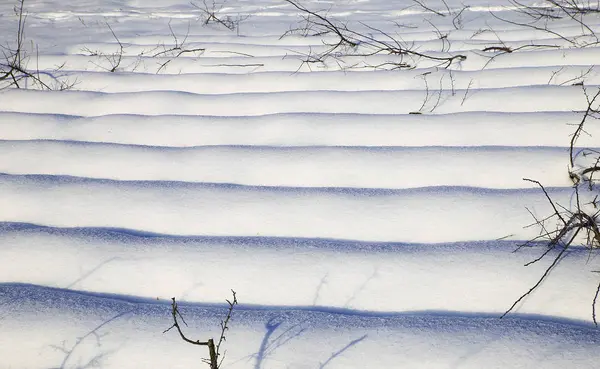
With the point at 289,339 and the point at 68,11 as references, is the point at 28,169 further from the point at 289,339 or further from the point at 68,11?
the point at 68,11

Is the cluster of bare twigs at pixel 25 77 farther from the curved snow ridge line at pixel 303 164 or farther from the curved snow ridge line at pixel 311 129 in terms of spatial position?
the curved snow ridge line at pixel 303 164

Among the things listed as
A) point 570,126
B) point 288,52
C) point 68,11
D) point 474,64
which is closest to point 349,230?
point 570,126

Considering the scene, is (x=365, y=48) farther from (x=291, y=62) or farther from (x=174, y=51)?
(x=174, y=51)

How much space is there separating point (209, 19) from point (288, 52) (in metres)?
0.89

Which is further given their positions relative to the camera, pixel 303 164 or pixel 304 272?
pixel 303 164

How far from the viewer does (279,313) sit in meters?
1.15

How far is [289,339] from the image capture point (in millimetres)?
1088

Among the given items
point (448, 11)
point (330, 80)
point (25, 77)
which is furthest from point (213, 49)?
point (448, 11)

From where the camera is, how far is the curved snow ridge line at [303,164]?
153 cm

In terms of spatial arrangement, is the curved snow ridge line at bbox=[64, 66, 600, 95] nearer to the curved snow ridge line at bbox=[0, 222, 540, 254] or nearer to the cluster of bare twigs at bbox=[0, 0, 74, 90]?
the cluster of bare twigs at bbox=[0, 0, 74, 90]

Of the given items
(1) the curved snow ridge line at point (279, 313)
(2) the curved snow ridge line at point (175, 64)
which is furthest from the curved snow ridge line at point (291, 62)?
(1) the curved snow ridge line at point (279, 313)

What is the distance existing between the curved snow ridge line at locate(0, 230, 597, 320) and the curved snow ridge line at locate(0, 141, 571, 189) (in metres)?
0.30

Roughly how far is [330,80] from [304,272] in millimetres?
1237

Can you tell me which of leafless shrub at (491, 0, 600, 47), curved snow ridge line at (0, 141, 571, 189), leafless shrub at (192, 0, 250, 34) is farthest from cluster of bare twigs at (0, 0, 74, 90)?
leafless shrub at (491, 0, 600, 47)
